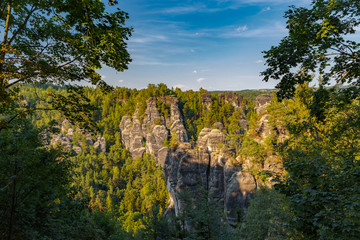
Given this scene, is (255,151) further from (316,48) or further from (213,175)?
(316,48)

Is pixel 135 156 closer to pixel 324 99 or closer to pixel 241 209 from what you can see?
pixel 241 209

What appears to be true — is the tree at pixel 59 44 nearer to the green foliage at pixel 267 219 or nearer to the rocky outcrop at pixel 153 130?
the green foliage at pixel 267 219

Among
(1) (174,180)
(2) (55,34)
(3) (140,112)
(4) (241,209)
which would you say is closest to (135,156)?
(3) (140,112)

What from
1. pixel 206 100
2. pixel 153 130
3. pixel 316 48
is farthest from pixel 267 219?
pixel 206 100

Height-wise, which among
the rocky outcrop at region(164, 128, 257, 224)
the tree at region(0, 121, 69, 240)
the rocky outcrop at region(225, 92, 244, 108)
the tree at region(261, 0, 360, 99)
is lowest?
the rocky outcrop at region(164, 128, 257, 224)

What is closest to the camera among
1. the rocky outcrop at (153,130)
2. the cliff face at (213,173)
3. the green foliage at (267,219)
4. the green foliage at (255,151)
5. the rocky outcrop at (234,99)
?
the green foliage at (267,219)

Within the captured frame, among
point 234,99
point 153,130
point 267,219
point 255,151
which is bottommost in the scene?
point 267,219

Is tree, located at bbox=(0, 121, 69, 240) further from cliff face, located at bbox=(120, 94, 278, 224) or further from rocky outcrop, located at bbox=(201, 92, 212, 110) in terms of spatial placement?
rocky outcrop, located at bbox=(201, 92, 212, 110)

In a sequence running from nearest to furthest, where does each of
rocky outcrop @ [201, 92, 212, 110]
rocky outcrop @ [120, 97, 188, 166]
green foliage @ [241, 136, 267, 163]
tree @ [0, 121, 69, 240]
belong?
tree @ [0, 121, 69, 240]
green foliage @ [241, 136, 267, 163]
rocky outcrop @ [120, 97, 188, 166]
rocky outcrop @ [201, 92, 212, 110]

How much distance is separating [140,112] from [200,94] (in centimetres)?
3359

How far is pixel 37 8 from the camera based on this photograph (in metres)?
5.71

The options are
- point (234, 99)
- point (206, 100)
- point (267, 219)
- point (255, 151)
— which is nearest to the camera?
point (267, 219)

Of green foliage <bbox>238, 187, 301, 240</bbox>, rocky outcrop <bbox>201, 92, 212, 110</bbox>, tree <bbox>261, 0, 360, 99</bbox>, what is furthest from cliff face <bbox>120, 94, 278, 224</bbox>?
rocky outcrop <bbox>201, 92, 212, 110</bbox>

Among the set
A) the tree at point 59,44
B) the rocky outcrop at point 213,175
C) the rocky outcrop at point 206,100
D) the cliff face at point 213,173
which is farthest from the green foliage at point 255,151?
the rocky outcrop at point 206,100
